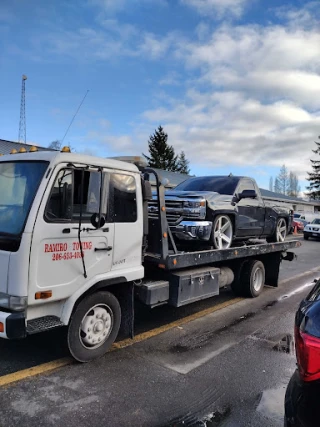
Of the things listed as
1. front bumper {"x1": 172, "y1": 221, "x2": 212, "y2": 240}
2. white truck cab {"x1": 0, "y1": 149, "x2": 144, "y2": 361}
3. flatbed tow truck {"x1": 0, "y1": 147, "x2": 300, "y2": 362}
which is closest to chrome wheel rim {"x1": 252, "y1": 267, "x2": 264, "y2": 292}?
front bumper {"x1": 172, "y1": 221, "x2": 212, "y2": 240}

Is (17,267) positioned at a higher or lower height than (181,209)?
lower

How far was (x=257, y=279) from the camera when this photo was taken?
813 centimetres

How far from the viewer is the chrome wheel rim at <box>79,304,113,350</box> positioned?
166 inches

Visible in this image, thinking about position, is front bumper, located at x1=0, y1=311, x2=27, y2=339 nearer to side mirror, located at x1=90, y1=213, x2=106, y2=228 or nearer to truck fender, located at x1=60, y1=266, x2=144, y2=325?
truck fender, located at x1=60, y1=266, x2=144, y2=325

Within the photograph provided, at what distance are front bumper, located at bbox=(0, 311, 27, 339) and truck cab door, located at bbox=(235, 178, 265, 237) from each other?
4807 mm

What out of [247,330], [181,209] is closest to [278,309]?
[247,330]

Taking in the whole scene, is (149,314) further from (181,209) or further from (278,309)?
(278,309)

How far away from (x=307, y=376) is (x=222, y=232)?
5.12m

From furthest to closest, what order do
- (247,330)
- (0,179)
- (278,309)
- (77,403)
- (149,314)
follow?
(278,309) → (149,314) → (247,330) → (0,179) → (77,403)

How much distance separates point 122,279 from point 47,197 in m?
1.43

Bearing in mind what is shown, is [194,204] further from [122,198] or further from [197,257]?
[122,198]

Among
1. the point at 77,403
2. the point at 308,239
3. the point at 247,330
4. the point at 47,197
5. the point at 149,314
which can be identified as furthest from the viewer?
the point at 308,239

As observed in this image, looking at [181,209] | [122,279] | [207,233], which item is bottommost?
[122,279]

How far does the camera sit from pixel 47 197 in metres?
3.77
